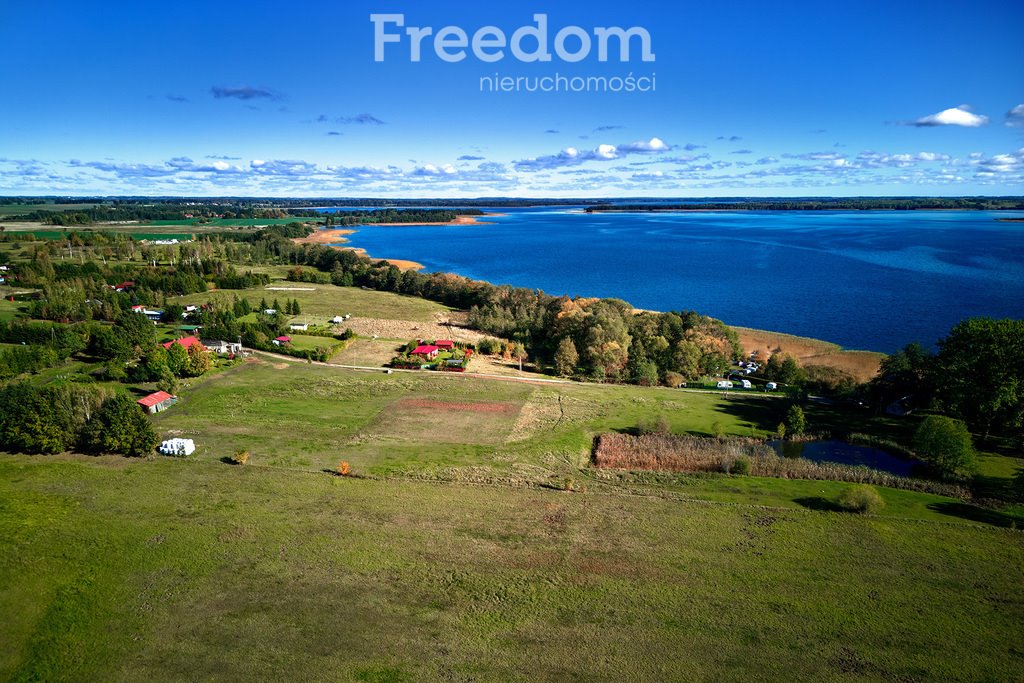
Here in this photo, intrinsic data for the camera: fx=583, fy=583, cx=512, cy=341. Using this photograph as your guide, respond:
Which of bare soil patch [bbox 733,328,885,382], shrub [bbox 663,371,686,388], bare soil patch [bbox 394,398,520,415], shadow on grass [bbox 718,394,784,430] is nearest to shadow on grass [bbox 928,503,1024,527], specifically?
shadow on grass [bbox 718,394,784,430]

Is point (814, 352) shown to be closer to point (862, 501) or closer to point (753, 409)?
point (753, 409)

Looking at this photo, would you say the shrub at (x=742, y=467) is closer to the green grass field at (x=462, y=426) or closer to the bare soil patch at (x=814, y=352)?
the green grass field at (x=462, y=426)

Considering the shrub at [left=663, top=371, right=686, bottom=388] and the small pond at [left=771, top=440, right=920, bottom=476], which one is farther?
the shrub at [left=663, top=371, right=686, bottom=388]

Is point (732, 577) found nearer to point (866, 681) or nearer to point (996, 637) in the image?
point (866, 681)

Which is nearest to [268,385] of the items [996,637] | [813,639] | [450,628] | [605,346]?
A: [605,346]

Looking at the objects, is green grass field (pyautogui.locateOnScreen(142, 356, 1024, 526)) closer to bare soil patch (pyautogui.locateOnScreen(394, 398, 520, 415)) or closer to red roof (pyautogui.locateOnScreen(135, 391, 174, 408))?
bare soil patch (pyautogui.locateOnScreen(394, 398, 520, 415))

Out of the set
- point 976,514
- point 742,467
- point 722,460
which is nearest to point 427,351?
point 722,460
